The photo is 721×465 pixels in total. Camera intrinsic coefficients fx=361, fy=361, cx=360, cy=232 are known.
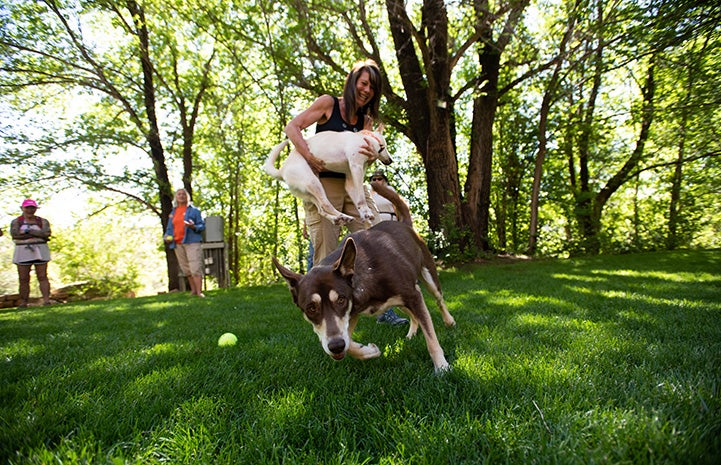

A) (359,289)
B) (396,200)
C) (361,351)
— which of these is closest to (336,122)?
(396,200)

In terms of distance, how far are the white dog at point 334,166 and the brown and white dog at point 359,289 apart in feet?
1.17

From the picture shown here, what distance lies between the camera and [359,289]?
2.63 meters

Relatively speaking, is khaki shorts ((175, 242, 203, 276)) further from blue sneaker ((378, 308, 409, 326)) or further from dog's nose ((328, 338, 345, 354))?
dog's nose ((328, 338, 345, 354))

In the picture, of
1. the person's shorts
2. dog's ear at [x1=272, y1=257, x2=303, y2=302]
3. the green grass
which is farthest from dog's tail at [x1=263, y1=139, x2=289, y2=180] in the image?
the person's shorts

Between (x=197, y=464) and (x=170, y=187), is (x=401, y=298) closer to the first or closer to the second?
(x=197, y=464)

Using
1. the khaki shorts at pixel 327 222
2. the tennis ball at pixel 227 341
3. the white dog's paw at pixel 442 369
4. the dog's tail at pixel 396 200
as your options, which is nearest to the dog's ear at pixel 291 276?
the khaki shorts at pixel 327 222

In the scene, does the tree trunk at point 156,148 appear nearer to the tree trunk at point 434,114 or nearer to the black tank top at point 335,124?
the tree trunk at point 434,114

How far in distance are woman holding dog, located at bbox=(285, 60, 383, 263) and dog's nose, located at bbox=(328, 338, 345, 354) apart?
157 centimetres

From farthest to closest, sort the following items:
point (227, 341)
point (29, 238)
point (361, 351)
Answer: point (29, 238)
point (227, 341)
point (361, 351)

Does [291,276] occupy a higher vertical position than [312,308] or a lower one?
higher

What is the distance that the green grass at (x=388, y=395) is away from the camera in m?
1.58

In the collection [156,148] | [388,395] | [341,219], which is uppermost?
[156,148]

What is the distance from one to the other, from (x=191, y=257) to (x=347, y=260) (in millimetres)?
7291

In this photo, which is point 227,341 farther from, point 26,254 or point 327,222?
point 26,254
